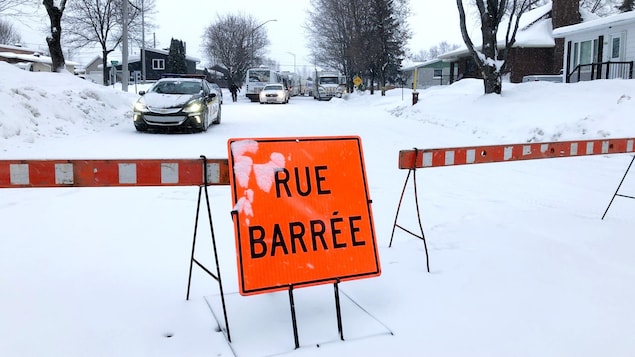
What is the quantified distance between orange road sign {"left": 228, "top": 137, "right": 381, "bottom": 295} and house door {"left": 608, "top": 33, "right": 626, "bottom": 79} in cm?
2405

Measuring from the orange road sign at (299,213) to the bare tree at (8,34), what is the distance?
328ft

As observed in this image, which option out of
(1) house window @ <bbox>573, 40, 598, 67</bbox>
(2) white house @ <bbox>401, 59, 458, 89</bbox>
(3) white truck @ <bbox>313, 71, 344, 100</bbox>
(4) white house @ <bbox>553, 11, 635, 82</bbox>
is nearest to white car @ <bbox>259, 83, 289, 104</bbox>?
(3) white truck @ <bbox>313, 71, 344, 100</bbox>

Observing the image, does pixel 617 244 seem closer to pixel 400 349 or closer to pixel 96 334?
pixel 400 349

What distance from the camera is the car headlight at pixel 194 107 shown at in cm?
1509

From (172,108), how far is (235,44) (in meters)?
62.7

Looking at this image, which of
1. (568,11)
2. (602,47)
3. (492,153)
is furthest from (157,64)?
(492,153)

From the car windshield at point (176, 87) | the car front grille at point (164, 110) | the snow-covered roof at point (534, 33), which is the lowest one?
the car front grille at point (164, 110)

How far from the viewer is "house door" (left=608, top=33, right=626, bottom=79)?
79.2 feet

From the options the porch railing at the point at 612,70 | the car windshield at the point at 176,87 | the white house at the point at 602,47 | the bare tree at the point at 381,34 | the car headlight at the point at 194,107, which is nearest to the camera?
the car headlight at the point at 194,107

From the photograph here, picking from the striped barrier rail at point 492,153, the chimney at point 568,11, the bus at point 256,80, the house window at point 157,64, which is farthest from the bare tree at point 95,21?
the striped barrier rail at point 492,153

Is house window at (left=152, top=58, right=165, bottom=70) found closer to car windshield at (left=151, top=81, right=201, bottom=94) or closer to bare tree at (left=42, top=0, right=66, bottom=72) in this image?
bare tree at (left=42, top=0, right=66, bottom=72)

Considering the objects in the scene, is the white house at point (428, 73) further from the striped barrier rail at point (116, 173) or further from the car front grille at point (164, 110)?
the striped barrier rail at point (116, 173)

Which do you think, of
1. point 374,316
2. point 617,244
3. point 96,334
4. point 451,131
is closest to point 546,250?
point 617,244

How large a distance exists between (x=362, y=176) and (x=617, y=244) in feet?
10.2
